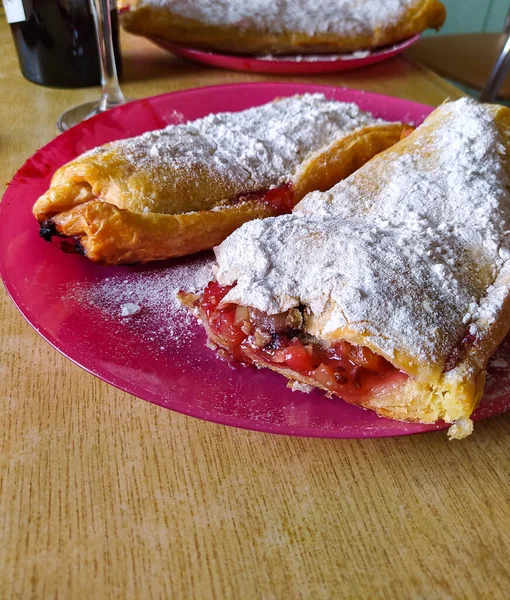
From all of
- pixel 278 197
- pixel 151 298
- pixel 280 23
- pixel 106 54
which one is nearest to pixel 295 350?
pixel 151 298

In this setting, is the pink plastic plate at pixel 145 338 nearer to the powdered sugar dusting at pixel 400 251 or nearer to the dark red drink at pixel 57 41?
the powdered sugar dusting at pixel 400 251

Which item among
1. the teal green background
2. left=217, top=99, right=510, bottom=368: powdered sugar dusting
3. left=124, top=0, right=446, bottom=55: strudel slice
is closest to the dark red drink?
left=124, top=0, right=446, bottom=55: strudel slice

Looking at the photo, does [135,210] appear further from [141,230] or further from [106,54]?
[106,54]

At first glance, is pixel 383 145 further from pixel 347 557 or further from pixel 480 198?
pixel 347 557

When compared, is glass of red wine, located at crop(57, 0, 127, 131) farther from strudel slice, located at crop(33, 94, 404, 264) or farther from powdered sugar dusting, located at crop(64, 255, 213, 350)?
powdered sugar dusting, located at crop(64, 255, 213, 350)

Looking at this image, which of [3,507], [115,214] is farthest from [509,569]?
[115,214]

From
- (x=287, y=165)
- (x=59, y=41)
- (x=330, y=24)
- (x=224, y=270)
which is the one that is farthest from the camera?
(x=330, y=24)

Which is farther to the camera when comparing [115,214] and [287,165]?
[287,165]
